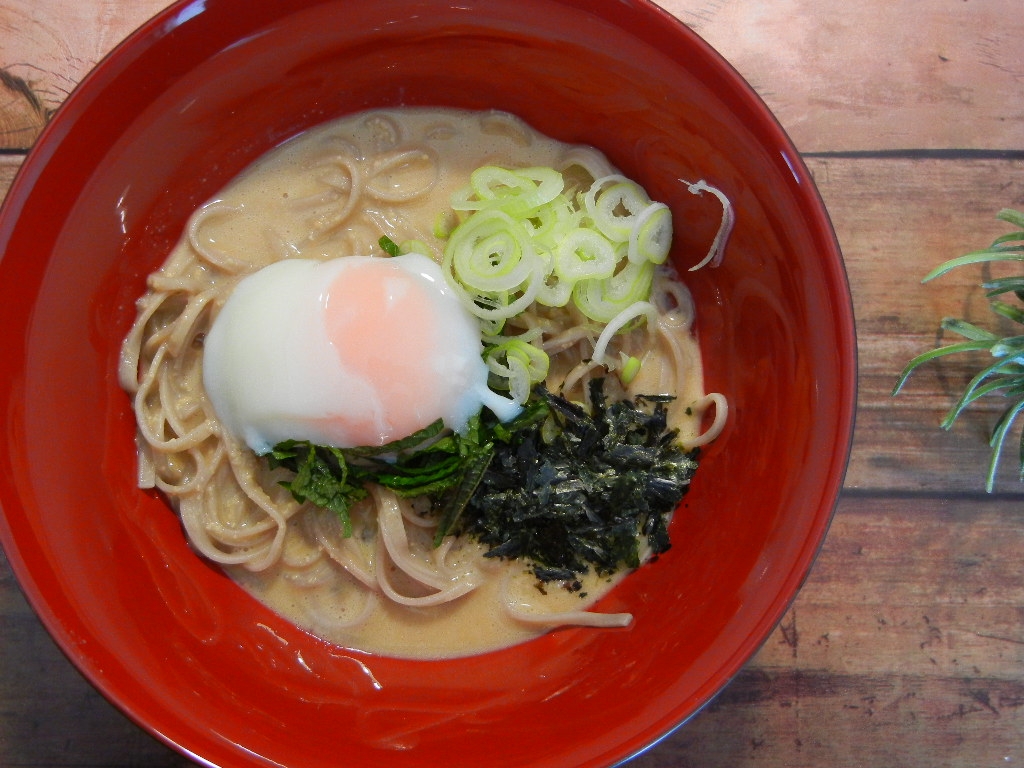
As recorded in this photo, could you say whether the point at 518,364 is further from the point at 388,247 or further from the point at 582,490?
the point at 388,247

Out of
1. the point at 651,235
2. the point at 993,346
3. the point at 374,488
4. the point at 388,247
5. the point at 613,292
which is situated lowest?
the point at 993,346

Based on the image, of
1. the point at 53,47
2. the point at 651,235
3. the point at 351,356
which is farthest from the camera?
the point at 53,47

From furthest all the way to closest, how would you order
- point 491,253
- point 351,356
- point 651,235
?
1. point 651,235
2. point 491,253
3. point 351,356

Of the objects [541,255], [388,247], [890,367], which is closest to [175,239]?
[388,247]

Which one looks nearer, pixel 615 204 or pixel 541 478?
pixel 541 478

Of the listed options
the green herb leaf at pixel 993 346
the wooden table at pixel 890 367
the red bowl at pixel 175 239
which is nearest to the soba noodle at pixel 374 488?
the red bowl at pixel 175 239

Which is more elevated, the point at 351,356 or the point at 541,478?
the point at 351,356

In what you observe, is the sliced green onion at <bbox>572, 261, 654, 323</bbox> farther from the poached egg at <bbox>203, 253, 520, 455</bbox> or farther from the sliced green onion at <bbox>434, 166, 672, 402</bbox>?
the poached egg at <bbox>203, 253, 520, 455</bbox>

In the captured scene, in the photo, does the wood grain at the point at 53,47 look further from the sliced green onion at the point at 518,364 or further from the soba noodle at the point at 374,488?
the sliced green onion at the point at 518,364
